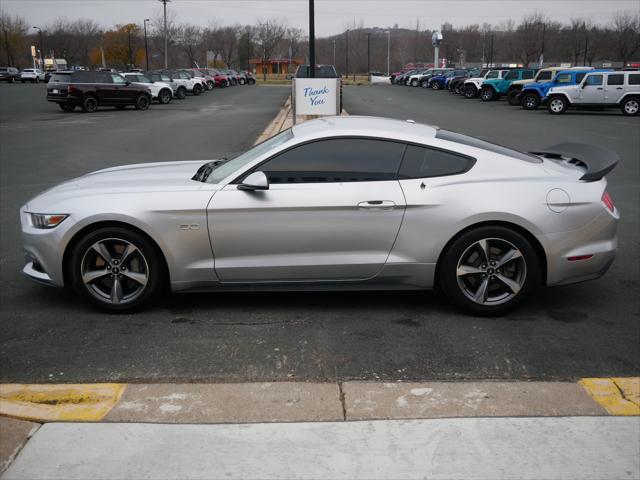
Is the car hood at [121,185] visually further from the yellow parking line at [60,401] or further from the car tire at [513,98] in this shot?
the car tire at [513,98]

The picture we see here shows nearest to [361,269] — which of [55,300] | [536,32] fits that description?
[55,300]

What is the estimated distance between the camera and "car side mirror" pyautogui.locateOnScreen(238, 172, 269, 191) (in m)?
4.55

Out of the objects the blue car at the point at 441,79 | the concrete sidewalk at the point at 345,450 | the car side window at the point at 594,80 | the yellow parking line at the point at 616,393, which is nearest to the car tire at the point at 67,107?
the car side window at the point at 594,80

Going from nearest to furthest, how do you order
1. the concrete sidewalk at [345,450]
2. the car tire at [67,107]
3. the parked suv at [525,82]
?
the concrete sidewalk at [345,450] → the car tire at [67,107] → the parked suv at [525,82]

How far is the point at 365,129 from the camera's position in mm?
4934

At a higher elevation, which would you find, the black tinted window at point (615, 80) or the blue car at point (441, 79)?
the blue car at point (441, 79)

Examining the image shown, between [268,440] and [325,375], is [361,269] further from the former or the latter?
[268,440]

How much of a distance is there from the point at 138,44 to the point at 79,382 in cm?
13253

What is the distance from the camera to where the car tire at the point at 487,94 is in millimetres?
37241

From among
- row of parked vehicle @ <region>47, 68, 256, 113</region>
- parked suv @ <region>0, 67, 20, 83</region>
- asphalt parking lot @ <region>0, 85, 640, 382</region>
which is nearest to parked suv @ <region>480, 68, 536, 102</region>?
row of parked vehicle @ <region>47, 68, 256, 113</region>

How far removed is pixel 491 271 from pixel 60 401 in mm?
3023

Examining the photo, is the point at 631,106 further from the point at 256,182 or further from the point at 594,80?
the point at 256,182

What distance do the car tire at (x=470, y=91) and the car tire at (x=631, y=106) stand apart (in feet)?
46.5

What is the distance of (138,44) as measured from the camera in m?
126
